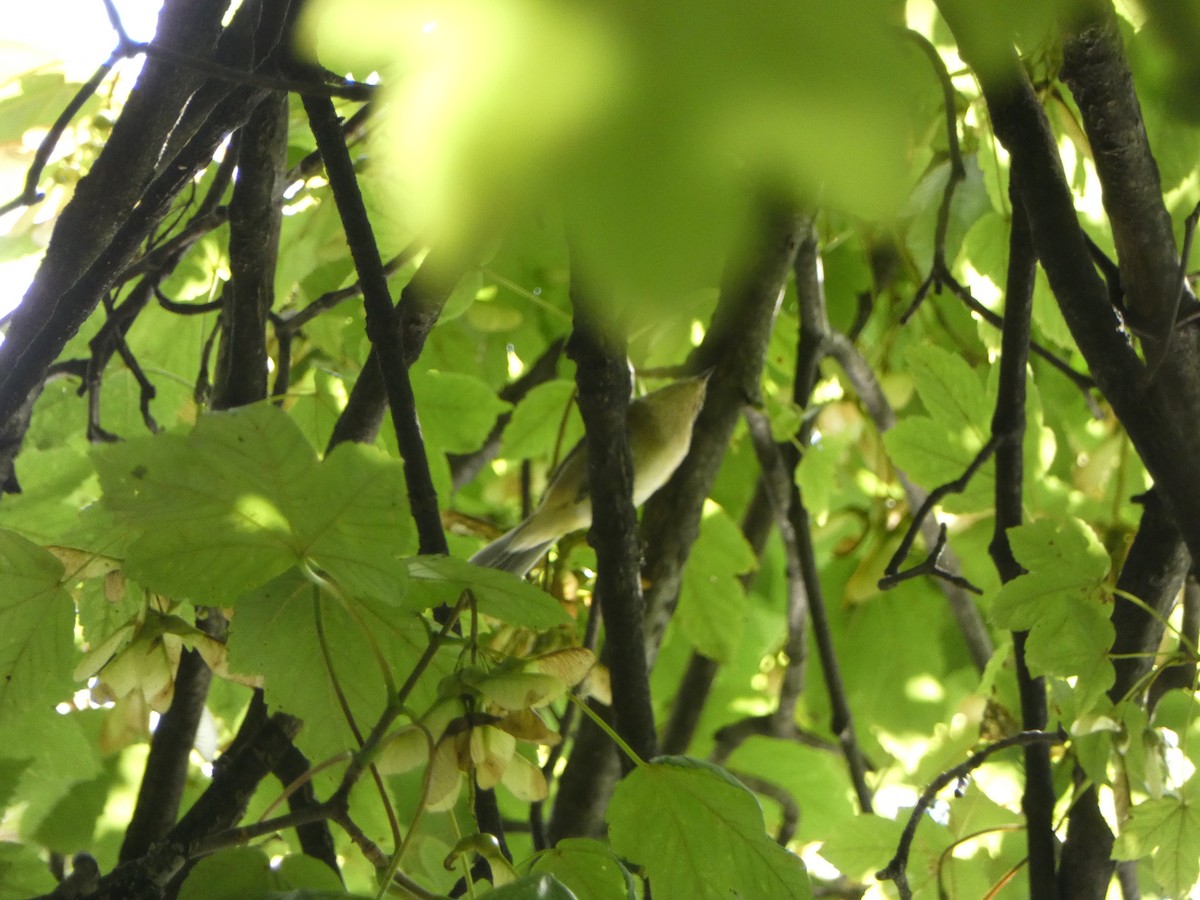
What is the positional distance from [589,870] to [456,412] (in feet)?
3.27

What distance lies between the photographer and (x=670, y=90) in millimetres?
310

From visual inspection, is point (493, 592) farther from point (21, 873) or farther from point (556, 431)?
point (556, 431)

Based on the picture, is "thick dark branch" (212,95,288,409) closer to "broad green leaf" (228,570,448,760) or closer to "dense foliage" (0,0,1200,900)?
"dense foliage" (0,0,1200,900)

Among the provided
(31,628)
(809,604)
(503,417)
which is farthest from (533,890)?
(503,417)

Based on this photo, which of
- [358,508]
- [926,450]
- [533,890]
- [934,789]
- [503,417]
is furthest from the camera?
[503,417]

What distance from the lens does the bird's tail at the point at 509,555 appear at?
1529 mm

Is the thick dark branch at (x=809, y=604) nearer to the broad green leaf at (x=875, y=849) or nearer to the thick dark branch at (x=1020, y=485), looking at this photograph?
the broad green leaf at (x=875, y=849)

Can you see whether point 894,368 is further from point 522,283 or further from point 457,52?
point 457,52

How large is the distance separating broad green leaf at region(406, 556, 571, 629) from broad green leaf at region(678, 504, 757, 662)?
1.12 m

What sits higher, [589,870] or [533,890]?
[533,890]

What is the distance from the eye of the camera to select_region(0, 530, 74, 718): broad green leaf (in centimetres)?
78

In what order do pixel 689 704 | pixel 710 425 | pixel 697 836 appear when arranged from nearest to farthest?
pixel 697 836 → pixel 710 425 → pixel 689 704

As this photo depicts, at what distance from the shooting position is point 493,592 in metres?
0.72

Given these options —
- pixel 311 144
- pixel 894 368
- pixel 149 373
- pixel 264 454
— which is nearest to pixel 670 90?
pixel 264 454
